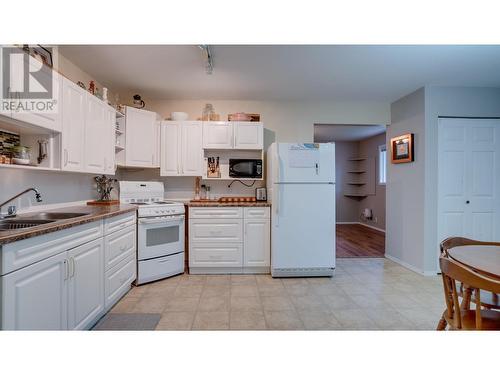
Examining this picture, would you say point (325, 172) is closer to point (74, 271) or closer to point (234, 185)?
point (234, 185)

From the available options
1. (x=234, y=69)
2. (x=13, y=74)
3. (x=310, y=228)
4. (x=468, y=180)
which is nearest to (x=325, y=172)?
(x=310, y=228)

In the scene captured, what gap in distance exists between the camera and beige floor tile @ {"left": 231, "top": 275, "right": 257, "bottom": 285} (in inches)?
114

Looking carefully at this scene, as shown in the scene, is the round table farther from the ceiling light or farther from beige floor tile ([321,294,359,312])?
the ceiling light

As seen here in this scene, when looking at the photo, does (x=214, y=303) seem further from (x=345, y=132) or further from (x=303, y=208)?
(x=345, y=132)

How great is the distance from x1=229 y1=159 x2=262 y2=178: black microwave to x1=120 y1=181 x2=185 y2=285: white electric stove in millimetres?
953

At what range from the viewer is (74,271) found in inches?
65.5

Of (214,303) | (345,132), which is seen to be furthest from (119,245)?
(345,132)

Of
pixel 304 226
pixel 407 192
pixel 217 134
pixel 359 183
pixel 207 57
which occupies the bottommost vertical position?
pixel 304 226

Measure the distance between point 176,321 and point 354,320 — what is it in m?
1.57

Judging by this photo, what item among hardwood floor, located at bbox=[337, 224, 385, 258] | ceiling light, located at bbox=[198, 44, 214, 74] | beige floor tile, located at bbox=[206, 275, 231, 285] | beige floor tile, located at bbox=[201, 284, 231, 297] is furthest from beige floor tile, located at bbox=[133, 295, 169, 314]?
hardwood floor, located at bbox=[337, 224, 385, 258]

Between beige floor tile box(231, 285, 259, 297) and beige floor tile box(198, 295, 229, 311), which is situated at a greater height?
beige floor tile box(198, 295, 229, 311)

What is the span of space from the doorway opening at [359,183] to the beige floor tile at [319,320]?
99.3 inches

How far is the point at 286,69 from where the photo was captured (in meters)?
2.71

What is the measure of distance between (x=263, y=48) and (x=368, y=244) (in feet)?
13.7
